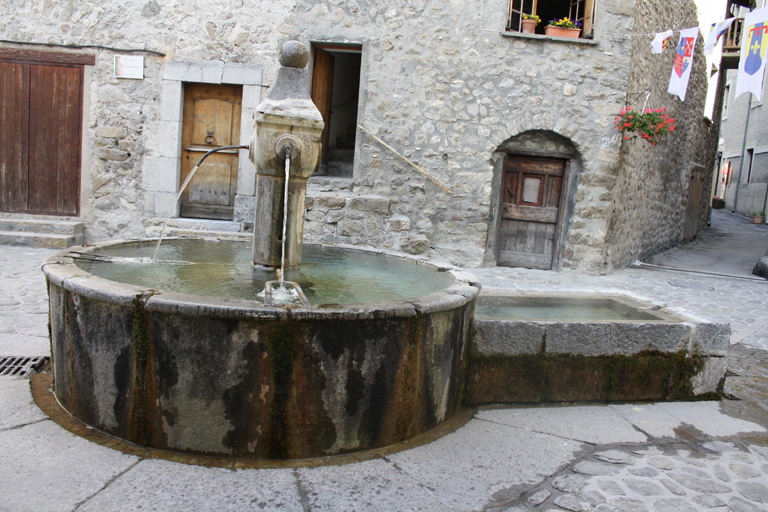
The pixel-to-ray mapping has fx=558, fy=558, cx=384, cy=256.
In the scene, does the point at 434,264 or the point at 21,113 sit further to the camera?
the point at 21,113

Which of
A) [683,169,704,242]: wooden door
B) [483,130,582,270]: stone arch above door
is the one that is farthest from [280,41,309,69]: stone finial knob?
[683,169,704,242]: wooden door

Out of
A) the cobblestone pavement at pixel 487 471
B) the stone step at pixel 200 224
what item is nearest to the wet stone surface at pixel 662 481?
the cobblestone pavement at pixel 487 471

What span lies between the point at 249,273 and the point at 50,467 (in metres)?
1.48

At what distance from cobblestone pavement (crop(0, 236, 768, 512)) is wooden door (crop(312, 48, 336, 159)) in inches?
222

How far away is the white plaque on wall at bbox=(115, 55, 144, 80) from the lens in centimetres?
755

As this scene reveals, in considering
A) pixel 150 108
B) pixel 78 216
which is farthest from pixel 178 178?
pixel 78 216

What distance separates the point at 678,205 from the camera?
1183 cm

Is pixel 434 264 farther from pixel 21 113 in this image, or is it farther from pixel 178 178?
pixel 21 113

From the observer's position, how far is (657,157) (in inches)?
382

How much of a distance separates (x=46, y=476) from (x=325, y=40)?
6.69 m

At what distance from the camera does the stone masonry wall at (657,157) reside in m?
8.19

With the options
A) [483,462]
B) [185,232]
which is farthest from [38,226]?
[483,462]

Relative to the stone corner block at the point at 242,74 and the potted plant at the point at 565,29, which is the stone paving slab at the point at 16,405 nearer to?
the stone corner block at the point at 242,74

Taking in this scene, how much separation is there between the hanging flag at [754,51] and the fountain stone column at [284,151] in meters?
4.63
